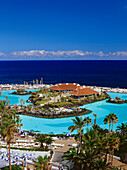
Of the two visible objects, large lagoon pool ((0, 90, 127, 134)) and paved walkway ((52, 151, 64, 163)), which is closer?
paved walkway ((52, 151, 64, 163))

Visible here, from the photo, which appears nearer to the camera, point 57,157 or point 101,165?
point 101,165

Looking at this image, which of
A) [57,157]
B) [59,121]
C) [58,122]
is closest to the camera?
[57,157]

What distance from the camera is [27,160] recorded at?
23312 mm

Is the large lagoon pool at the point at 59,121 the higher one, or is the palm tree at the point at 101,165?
the palm tree at the point at 101,165

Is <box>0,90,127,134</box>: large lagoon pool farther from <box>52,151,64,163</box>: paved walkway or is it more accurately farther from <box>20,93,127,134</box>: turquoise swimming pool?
<box>52,151,64,163</box>: paved walkway

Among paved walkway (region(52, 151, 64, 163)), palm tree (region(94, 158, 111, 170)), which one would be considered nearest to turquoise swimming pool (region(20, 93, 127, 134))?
paved walkway (region(52, 151, 64, 163))

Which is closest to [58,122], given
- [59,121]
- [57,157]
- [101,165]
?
[59,121]

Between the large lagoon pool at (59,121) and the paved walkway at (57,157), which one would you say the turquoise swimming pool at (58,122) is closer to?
the large lagoon pool at (59,121)

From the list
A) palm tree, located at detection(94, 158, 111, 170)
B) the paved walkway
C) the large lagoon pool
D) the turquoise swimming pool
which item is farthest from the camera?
the turquoise swimming pool

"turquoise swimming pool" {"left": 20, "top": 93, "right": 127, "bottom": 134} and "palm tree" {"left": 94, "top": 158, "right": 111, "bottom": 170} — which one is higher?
"palm tree" {"left": 94, "top": 158, "right": 111, "bottom": 170}

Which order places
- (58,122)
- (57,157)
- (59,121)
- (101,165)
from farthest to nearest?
(59,121) → (58,122) → (57,157) → (101,165)

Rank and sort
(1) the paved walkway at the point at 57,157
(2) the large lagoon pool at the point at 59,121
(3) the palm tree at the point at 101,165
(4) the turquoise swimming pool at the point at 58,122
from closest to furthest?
1. (3) the palm tree at the point at 101,165
2. (1) the paved walkway at the point at 57,157
3. (2) the large lagoon pool at the point at 59,121
4. (4) the turquoise swimming pool at the point at 58,122

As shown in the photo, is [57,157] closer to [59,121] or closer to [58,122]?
[58,122]

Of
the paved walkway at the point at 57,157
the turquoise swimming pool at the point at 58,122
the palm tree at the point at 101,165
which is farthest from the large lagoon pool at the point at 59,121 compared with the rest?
the palm tree at the point at 101,165
